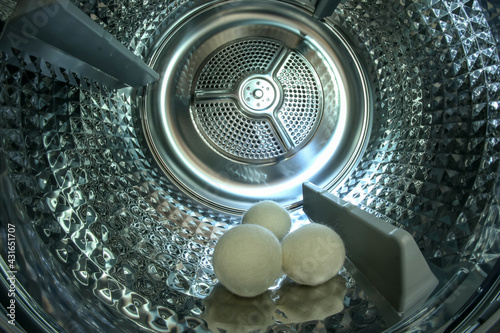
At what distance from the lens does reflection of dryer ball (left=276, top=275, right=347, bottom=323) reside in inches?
17.6

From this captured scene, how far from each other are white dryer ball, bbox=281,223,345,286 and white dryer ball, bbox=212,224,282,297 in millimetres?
20

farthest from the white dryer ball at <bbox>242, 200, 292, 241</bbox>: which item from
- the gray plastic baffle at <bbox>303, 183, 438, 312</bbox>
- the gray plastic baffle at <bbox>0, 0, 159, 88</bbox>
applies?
the gray plastic baffle at <bbox>0, 0, 159, 88</bbox>

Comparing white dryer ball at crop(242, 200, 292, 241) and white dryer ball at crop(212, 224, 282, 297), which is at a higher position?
white dryer ball at crop(242, 200, 292, 241)

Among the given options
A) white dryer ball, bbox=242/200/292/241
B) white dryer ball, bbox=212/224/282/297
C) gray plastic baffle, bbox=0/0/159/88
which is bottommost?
white dryer ball, bbox=212/224/282/297

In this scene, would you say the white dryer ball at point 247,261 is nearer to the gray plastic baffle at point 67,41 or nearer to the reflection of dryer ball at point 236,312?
the reflection of dryer ball at point 236,312

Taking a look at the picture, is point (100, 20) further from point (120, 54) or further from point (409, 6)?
point (409, 6)

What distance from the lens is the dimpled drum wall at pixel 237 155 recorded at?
0.43 metres

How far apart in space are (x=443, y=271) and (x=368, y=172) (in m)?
0.32

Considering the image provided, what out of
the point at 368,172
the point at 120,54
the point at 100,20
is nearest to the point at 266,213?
the point at 368,172

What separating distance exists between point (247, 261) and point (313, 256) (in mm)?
93

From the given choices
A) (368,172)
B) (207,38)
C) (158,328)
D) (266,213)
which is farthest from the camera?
(207,38)

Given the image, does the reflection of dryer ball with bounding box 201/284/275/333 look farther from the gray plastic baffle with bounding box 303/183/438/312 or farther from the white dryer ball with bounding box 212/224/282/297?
the gray plastic baffle with bounding box 303/183/438/312

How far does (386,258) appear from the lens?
44 cm

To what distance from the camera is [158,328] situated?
42 cm
